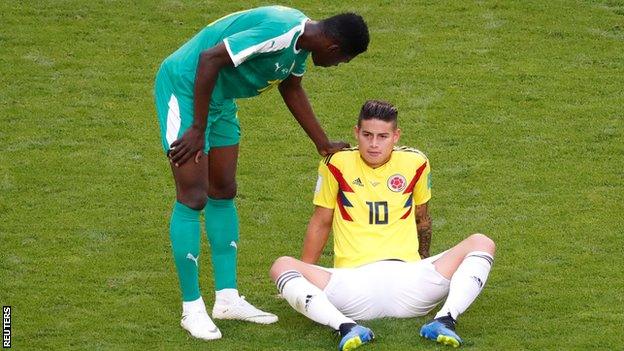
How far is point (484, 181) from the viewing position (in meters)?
10.2

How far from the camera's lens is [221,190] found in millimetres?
7734

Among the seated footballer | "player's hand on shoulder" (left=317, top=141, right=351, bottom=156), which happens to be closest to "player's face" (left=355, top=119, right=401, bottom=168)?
the seated footballer

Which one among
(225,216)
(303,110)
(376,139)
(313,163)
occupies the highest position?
(303,110)

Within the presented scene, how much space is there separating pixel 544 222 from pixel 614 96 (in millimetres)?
2934

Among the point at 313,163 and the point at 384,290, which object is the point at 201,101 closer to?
the point at 384,290

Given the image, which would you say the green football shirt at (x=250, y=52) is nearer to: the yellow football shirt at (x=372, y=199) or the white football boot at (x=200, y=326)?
the yellow football shirt at (x=372, y=199)

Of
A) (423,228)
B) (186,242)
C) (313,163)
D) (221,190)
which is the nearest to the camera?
(186,242)

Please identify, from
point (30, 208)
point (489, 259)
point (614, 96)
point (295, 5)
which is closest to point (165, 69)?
point (489, 259)

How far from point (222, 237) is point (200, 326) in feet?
2.14

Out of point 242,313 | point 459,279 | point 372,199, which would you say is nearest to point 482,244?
point 459,279

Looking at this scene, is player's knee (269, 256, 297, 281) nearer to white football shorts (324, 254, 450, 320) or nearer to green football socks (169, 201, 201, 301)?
white football shorts (324, 254, 450, 320)

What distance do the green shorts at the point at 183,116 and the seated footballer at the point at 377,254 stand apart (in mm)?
670

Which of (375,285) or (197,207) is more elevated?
(197,207)

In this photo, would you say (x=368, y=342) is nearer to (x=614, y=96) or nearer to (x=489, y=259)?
(x=489, y=259)
